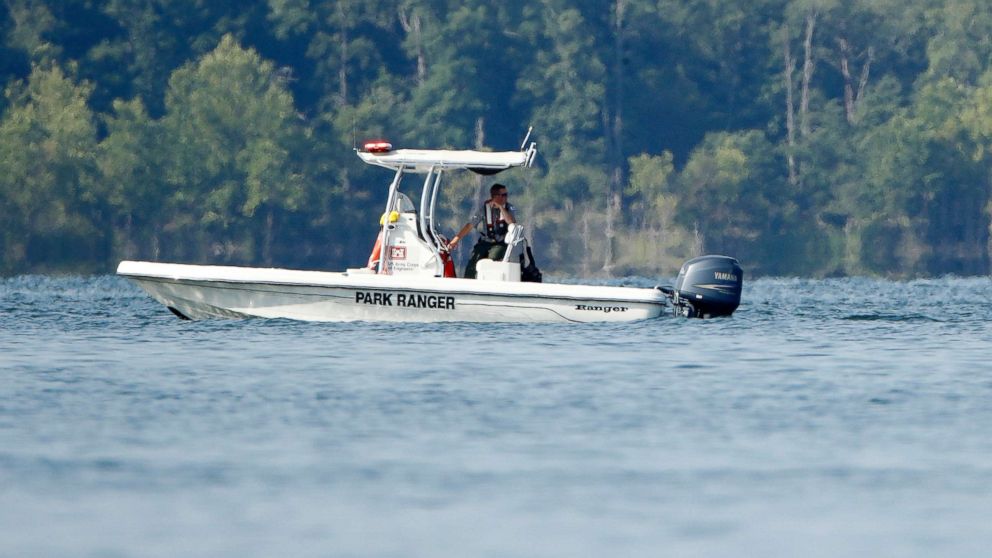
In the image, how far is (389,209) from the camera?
22.3 m

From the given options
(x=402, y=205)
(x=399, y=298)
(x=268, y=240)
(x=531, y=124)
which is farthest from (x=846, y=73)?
(x=399, y=298)

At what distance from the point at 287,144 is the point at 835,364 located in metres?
50.9

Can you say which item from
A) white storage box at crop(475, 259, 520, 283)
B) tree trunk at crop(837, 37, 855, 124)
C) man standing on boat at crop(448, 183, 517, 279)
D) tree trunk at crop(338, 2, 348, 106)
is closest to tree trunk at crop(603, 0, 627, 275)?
tree trunk at crop(837, 37, 855, 124)

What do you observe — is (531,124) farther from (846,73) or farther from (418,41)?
(846,73)

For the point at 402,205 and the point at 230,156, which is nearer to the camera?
the point at 402,205

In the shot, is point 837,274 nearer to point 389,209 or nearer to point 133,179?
point 133,179

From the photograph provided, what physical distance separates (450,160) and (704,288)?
320 cm

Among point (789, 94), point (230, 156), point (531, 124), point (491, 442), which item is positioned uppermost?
point (789, 94)

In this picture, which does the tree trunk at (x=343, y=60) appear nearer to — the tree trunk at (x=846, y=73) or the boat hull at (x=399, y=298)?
the tree trunk at (x=846, y=73)

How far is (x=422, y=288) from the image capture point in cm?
2147

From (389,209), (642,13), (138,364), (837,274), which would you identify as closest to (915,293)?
(389,209)

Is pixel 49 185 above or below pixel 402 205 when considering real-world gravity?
above

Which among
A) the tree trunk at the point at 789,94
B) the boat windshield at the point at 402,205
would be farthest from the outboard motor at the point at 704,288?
the tree trunk at the point at 789,94

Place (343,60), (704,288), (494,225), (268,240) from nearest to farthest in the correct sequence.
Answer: (494,225) < (704,288) < (268,240) < (343,60)
